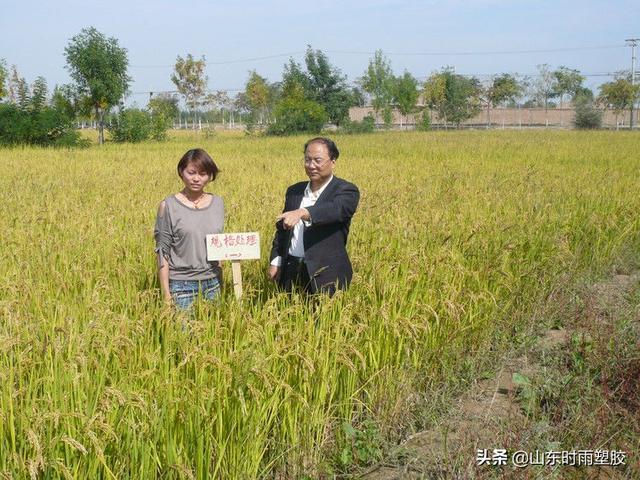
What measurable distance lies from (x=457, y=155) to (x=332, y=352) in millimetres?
12688

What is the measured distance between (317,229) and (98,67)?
21.1 metres

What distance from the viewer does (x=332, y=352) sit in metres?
2.63

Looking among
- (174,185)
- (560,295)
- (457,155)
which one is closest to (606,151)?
(457,155)

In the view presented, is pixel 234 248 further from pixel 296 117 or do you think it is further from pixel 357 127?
pixel 357 127

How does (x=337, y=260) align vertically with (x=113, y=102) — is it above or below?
below

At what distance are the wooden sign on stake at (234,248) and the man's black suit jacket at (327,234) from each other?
0.24 meters

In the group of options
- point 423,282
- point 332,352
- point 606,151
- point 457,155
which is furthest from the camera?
point 606,151

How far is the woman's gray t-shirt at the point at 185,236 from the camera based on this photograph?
3266 millimetres

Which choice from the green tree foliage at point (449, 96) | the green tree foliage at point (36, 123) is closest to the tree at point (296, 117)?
the green tree foliage at point (36, 123)

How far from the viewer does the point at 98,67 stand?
21969 mm

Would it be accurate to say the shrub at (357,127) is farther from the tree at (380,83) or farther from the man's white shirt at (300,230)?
the man's white shirt at (300,230)

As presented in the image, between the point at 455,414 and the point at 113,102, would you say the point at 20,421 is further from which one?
the point at 113,102

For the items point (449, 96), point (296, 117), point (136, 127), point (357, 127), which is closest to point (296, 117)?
point (296, 117)

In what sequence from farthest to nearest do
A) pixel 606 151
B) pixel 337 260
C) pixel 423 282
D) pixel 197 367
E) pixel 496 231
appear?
pixel 606 151
pixel 496 231
pixel 423 282
pixel 337 260
pixel 197 367
